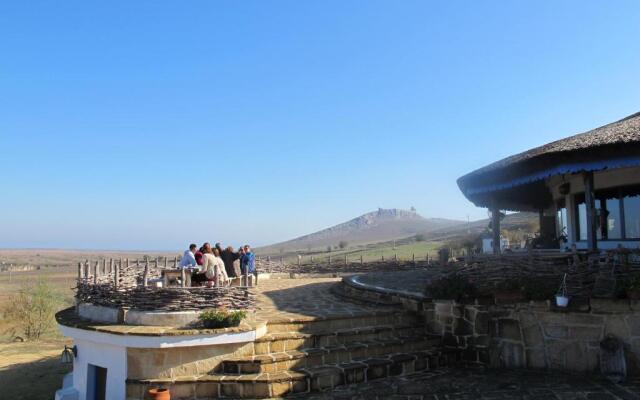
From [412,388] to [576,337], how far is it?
2831mm

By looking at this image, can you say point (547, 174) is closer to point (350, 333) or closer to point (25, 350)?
point (350, 333)

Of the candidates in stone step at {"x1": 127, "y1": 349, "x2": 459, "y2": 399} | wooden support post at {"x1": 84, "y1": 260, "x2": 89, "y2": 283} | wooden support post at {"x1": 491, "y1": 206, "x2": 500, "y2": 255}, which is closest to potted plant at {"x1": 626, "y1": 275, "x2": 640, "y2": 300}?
stone step at {"x1": 127, "y1": 349, "x2": 459, "y2": 399}

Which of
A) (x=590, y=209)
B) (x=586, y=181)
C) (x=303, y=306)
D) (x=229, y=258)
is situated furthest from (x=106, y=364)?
(x=586, y=181)

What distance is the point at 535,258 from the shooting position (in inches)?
323

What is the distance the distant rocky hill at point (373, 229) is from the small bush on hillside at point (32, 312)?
223ft

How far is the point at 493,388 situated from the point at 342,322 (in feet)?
8.95

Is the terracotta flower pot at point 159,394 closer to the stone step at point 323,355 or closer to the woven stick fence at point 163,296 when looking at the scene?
the stone step at point 323,355

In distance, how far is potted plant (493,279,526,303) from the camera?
8055 mm

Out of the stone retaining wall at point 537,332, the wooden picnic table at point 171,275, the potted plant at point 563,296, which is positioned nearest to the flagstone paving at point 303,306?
the stone retaining wall at point 537,332

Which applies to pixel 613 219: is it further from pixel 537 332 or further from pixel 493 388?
pixel 493 388

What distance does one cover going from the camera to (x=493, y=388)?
23.0 feet

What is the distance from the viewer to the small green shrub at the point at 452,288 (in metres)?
8.64

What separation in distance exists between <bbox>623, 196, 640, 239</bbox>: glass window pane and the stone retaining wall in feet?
13.4

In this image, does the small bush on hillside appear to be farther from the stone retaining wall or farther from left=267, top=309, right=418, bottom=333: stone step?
the stone retaining wall
